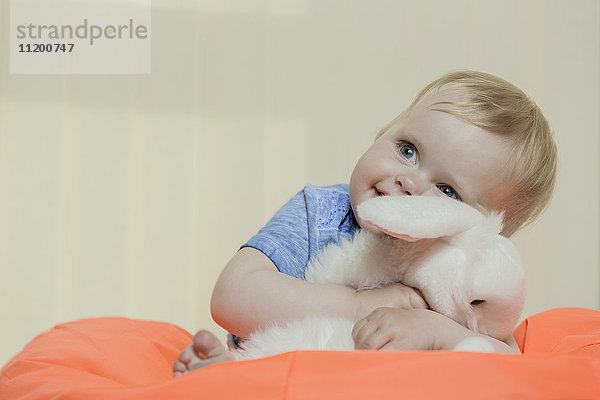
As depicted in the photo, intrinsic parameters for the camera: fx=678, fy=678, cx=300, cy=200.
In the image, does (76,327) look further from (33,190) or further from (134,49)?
(134,49)

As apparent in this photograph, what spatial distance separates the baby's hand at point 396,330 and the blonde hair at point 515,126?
1.17 feet

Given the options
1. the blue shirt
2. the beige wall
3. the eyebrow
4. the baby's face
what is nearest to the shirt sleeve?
the blue shirt

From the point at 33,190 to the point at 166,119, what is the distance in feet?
1.54

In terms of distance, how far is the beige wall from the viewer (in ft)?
6.95

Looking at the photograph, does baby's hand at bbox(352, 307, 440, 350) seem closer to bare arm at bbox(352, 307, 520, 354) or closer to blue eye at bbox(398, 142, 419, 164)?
bare arm at bbox(352, 307, 520, 354)

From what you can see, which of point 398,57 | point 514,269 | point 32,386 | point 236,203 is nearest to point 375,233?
point 514,269

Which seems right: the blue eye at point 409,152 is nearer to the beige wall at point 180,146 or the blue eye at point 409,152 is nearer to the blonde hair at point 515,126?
the blonde hair at point 515,126

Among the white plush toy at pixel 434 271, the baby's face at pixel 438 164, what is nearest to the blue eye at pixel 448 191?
the baby's face at pixel 438 164

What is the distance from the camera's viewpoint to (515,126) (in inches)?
43.2

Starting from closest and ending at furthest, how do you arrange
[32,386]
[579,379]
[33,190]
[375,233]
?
[579,379]
[32,386]
[375,233]
[33,190]

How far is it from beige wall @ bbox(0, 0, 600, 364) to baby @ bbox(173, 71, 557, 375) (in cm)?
93

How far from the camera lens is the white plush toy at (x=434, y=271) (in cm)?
83

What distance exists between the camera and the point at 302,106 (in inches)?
86.7

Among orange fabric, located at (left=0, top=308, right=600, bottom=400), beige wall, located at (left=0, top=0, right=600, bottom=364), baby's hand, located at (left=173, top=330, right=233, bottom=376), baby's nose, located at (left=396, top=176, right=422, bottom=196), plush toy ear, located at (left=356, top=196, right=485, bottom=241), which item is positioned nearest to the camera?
orange fabric, located at (left=0, top=308, right=600, bottom=400)
